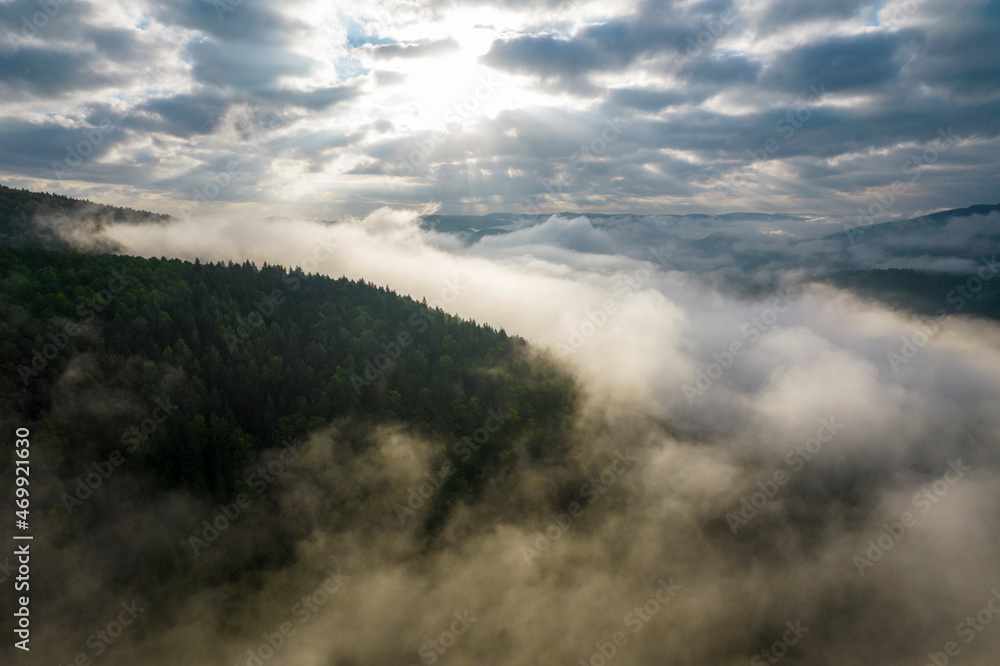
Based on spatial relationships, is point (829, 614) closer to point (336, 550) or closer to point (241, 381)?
point (336, 550)

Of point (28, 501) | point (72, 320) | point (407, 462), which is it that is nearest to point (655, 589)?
point (407, 462)

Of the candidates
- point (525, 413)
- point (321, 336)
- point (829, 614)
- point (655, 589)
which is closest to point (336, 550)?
point (525, 413)

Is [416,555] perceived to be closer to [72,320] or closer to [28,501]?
[28,501]

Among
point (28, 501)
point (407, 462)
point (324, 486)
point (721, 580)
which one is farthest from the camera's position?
point (721, 580)

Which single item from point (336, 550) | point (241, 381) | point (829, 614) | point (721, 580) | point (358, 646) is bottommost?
point (829, 614)

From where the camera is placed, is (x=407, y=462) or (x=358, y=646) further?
(x=407, y=462)

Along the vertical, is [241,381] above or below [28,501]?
above

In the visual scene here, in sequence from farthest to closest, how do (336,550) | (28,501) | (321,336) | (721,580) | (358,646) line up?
(321,336), (721,580), (336,550), (358,646), (28,501)

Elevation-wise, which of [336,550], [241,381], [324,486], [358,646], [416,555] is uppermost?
[241,381]

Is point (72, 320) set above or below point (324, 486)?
above
